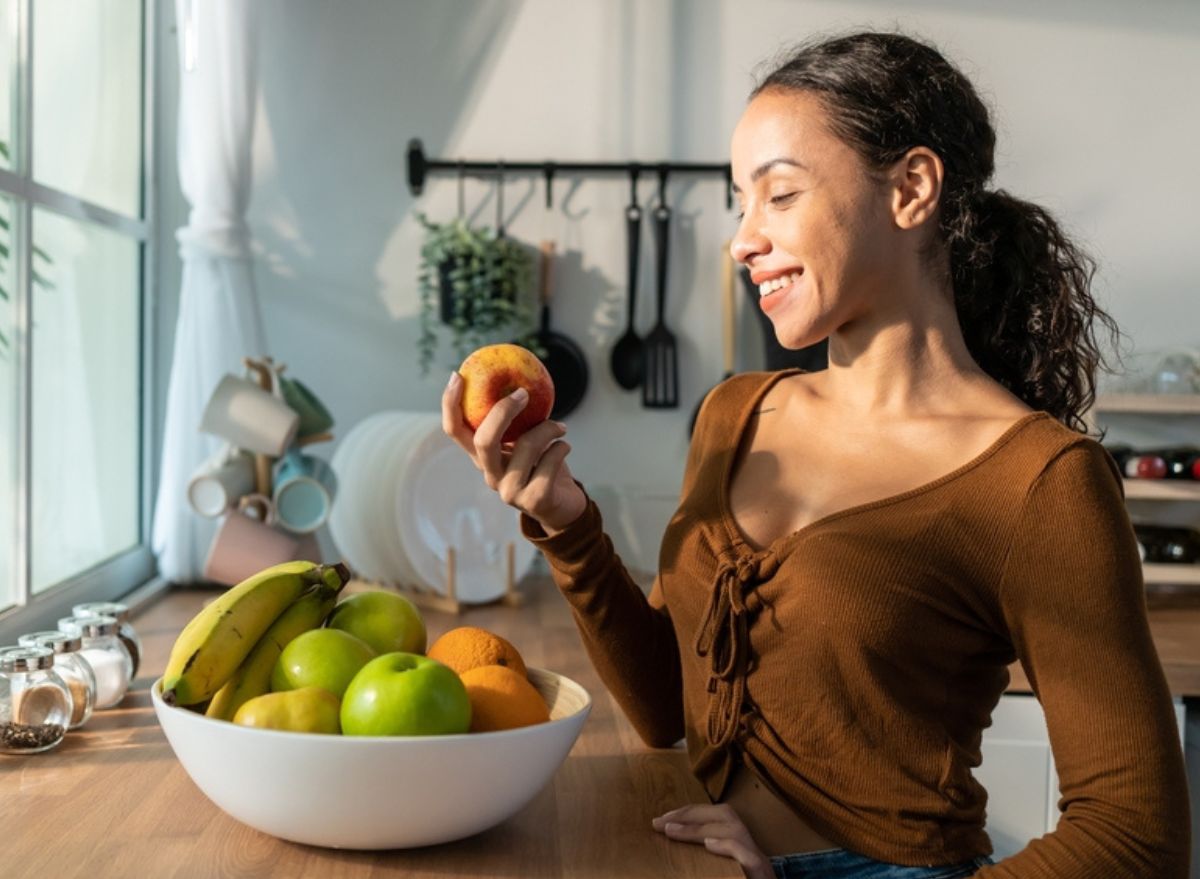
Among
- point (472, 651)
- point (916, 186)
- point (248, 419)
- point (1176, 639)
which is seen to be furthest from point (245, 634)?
point (1176, 639)

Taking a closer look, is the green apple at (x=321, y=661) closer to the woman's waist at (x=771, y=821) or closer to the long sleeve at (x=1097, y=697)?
the woman's waist at (x=771, y=821)

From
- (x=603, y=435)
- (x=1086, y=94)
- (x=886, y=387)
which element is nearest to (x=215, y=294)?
→ (x=603, y=435)

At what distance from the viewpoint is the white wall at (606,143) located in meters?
2.42

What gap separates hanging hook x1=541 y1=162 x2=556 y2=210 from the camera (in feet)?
7.97

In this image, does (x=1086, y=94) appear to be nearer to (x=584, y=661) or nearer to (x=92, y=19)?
(x=584, y=661)

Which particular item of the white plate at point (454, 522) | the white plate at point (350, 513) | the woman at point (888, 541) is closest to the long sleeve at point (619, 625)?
the woman at point (888, 541)

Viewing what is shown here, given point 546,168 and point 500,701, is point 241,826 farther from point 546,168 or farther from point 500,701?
point 546,168

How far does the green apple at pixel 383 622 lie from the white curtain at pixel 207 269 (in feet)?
3.98

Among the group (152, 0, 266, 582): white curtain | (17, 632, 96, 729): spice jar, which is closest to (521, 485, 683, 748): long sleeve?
(17, 632, 96, 729): spice jar

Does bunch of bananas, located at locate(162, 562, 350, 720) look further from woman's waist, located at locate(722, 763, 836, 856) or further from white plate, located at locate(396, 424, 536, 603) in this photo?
white plate, located at locate(396, 424, 536, 603)

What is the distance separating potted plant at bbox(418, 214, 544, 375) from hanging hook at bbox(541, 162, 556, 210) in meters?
0.11

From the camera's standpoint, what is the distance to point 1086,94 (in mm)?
2463

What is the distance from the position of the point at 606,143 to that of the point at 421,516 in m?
0.83

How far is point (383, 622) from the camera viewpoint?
1.01 metres
